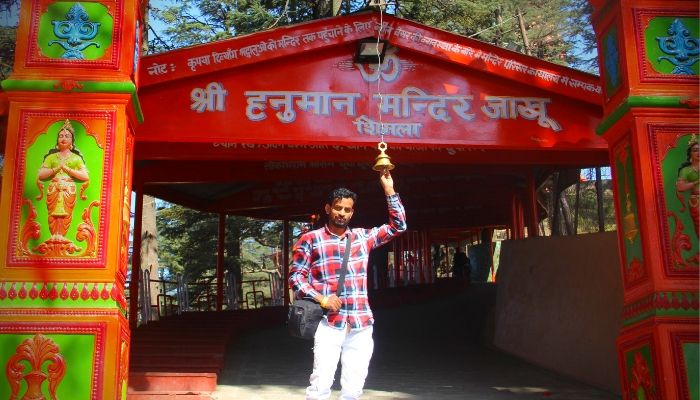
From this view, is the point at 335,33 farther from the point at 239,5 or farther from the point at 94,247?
the point at 239,5

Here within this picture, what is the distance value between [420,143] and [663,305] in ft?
9.73

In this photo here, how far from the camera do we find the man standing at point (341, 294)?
4.27m

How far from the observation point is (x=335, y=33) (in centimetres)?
718

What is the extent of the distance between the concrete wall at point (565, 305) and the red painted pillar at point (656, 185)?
2407mm

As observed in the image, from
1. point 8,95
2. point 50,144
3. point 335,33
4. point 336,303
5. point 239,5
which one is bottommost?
point 336,303

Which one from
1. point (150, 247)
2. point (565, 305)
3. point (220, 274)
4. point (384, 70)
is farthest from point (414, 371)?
point (150, 247)

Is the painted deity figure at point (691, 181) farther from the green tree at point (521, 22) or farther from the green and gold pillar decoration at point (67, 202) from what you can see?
the green tree at point (521, 22)

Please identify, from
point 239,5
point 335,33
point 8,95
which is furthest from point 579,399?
point 239,5

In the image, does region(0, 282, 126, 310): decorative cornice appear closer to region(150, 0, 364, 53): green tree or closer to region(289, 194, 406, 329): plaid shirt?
region(289, 194, 406, 329): plaid shirt

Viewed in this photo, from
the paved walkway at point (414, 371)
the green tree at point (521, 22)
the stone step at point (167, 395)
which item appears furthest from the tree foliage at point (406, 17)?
the stone step at point (167, 395)

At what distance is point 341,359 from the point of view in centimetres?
431

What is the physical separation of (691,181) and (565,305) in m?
4.16

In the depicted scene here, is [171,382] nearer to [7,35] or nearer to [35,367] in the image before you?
[35,367]

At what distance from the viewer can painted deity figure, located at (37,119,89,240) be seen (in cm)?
496
